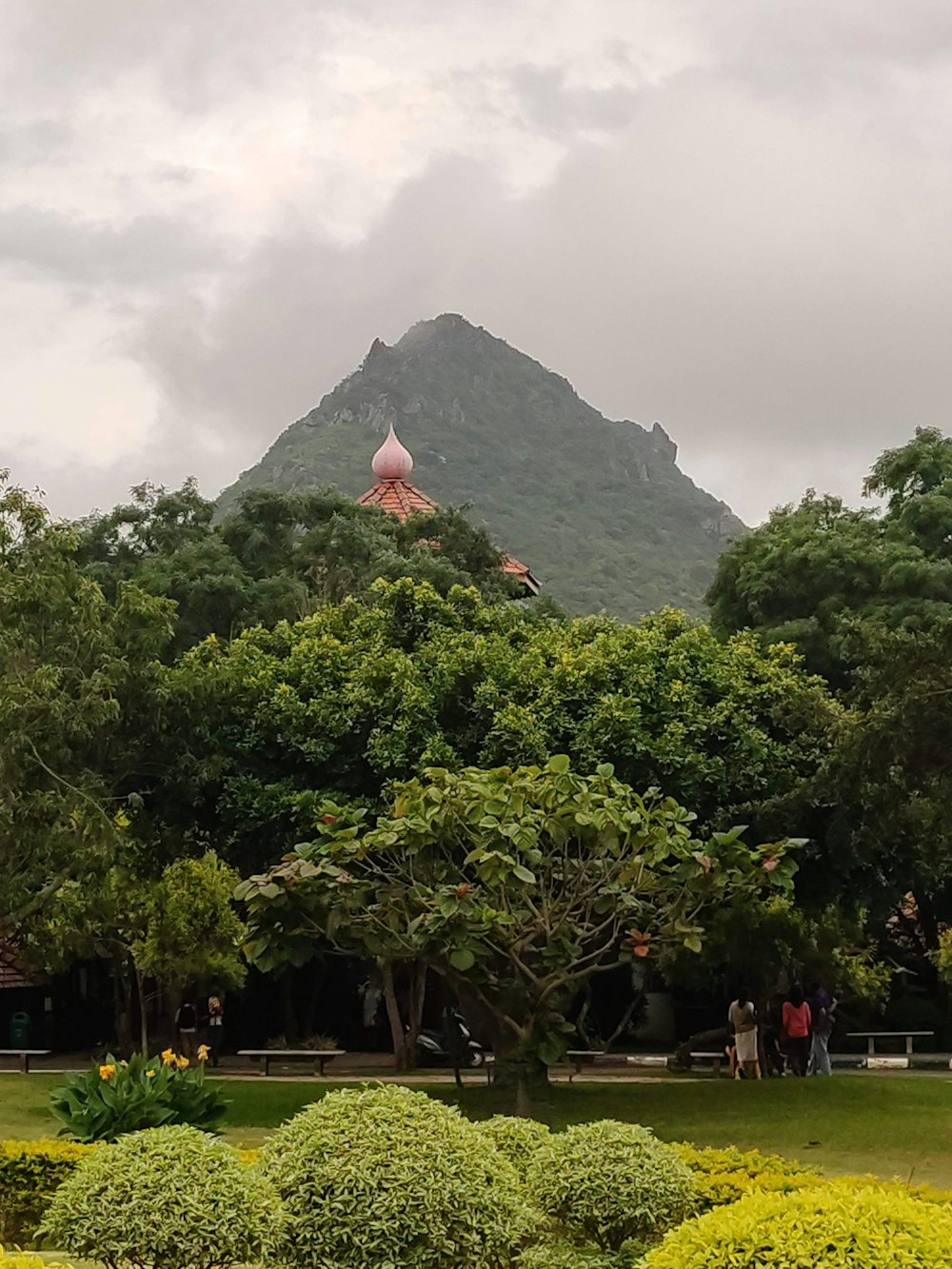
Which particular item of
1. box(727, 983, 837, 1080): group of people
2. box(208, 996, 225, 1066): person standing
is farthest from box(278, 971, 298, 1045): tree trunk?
box(727, 983, 837, 1080): group of people

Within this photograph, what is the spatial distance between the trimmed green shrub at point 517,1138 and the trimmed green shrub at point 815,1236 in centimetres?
308

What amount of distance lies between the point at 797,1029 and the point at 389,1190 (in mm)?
16656

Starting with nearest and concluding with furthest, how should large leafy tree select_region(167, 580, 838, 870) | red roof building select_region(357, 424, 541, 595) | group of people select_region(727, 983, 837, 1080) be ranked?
large leafy tree select_region(167, 580, 838, 870), group of people select_region(727, 983, 837, 1080), red roof building select_region(357, 424, 541, 595)

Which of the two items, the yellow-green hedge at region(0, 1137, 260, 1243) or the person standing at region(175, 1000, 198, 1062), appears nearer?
the yellow-green hedge at region(0, 1137, 260, 1243)

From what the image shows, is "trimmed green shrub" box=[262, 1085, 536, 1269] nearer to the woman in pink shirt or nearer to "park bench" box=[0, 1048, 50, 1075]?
the woman in pink shirt

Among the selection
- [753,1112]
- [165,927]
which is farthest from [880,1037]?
[165,927]

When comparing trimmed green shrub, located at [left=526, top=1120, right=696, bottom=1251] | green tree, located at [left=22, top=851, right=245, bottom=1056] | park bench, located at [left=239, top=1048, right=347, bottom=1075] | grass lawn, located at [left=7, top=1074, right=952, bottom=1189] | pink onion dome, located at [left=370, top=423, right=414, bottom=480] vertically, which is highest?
pink onion dome, located at [left=370, top=423, right=414, bottom=480]

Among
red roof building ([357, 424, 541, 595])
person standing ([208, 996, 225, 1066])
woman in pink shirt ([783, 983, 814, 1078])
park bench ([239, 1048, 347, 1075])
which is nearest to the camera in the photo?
woman in pink shirt ([783, 983, 814, 1078])

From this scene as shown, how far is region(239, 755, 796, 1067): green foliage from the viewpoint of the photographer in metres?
15.3

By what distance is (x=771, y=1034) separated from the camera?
25.6 metres

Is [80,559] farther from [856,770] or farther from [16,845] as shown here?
[856,770]

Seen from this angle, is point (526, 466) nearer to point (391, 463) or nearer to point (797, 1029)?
point (391, 463)

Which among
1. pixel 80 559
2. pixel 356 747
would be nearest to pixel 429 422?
pixel 80 559

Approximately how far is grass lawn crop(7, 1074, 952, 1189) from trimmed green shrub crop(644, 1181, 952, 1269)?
8.35 metres
